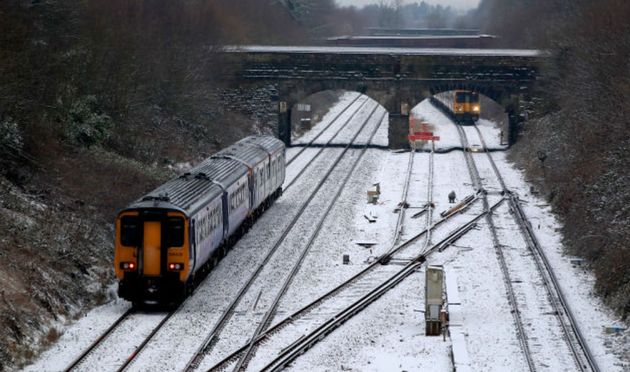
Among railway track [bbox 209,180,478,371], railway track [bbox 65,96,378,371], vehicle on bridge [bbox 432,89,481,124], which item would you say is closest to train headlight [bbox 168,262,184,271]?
railway track [bbox 65,96,378,371]

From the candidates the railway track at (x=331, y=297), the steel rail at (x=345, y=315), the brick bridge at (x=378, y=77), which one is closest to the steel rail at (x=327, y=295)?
the railway track at (x=331, y=297)

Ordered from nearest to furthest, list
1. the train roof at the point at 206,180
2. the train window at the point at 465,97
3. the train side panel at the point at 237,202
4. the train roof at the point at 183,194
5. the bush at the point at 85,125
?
1. the train roof at the point at 183,194
2. the train roof at the point at 206,180
3. the train side panel at the point at 237,202
4. the bush at the point at 85,125
5. the train window at the point at 465,97

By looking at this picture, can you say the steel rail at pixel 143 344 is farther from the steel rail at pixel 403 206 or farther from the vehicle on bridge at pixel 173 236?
the steel rail at pixel 403 206

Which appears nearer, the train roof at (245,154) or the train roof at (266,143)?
the train roof at (245,154)

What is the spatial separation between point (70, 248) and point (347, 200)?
17.3 metres

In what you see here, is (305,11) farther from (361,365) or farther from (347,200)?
(361,365)

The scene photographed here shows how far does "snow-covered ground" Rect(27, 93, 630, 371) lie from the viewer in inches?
908

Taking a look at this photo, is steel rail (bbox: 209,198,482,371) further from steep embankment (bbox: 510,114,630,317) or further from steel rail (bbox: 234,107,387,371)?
steep embankment (bbox: 510,114,630,317)

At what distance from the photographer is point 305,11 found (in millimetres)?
119062

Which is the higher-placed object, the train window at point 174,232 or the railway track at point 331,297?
the train window at point 174,232

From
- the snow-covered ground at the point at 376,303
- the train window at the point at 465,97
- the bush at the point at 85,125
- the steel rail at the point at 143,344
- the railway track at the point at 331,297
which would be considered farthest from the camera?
the train window at the point at 465,97

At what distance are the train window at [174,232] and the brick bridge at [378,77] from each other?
39322mm

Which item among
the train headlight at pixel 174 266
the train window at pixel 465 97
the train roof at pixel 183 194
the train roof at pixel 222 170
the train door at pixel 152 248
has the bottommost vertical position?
the train window at pixel 465 97

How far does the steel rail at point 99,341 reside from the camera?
2222 centimetres
